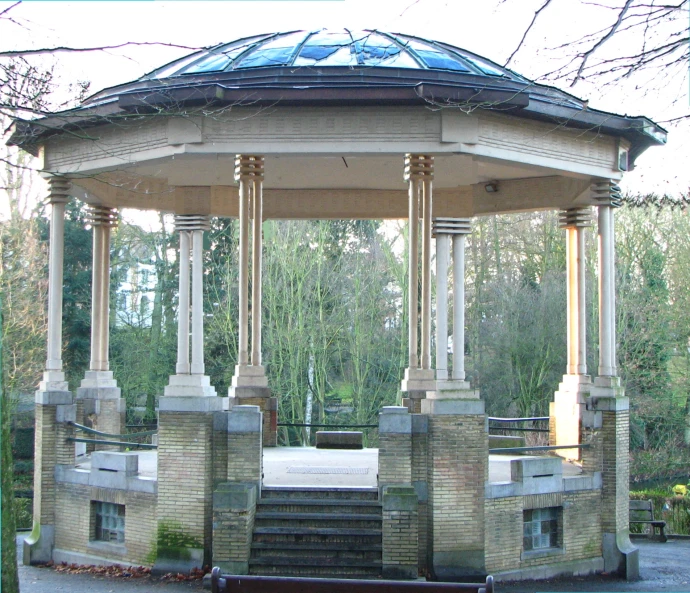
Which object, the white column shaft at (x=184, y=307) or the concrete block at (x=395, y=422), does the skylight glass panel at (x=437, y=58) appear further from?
the white column shaft at (x=184, y=307)

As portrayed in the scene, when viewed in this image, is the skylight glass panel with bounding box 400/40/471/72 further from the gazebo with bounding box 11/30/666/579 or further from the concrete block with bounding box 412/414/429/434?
the concrete block with bounding box 412/414/429/434

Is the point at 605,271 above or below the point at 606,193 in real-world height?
below

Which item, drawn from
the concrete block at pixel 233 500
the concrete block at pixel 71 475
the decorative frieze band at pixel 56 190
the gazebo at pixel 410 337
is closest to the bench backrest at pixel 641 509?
the gazebo at pixel 410 337

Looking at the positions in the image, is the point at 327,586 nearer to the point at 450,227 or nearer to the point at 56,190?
the point at 56,190

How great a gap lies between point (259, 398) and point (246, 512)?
4.66 meters

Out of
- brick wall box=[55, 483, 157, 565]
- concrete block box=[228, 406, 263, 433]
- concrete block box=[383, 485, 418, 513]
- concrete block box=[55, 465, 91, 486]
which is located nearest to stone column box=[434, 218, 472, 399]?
concrete block box=[383, 485, 418, 513]

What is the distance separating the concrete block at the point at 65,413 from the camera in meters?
16.2

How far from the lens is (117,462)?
1504 cm

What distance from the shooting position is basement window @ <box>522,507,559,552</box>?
1494 cm

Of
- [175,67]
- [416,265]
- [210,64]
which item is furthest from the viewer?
[175,67]

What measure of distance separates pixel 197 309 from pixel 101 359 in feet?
8.29

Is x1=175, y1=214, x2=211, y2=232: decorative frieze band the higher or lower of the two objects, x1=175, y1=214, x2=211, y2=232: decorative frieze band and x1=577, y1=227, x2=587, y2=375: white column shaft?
the higher

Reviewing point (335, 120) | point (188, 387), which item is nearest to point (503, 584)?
point (188, 387)

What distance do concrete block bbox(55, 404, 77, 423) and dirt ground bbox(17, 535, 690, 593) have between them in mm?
2643
